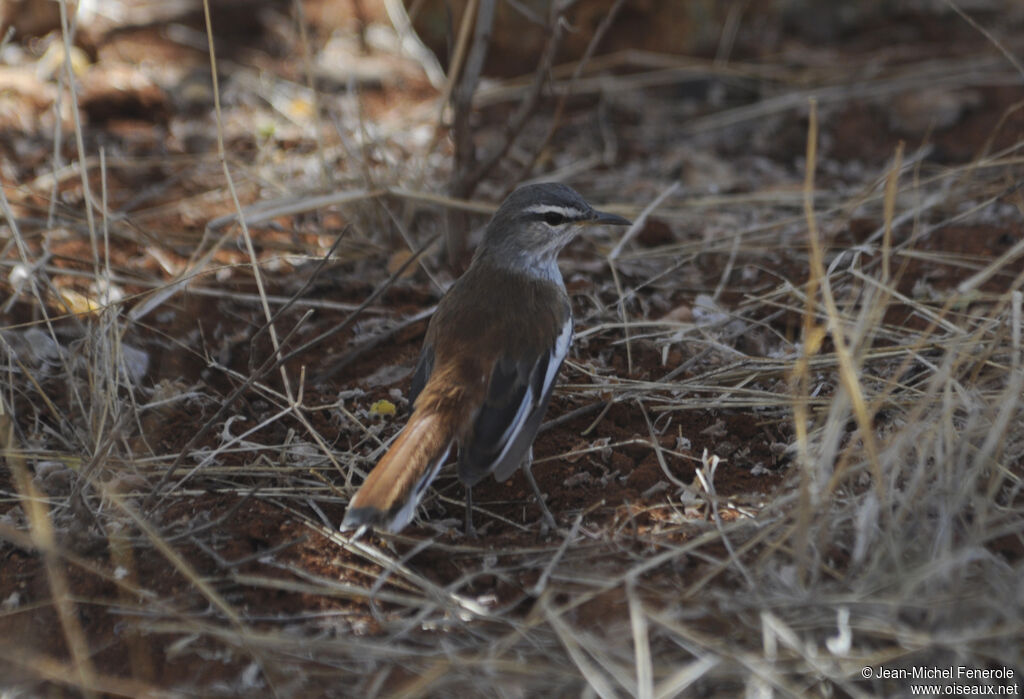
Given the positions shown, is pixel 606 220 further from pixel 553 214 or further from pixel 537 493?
pixel 537 493

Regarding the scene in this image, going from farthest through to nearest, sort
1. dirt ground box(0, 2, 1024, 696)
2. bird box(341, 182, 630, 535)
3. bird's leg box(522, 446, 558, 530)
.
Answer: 1. bird's leg box(522, 446, 558, 530)
2. bird box(341, 182, 630, 535)
3. dirt ground box(0, 2, 1024, 696)

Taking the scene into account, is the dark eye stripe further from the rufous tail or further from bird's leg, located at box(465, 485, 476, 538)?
bird's leg, located at box(465, 485, 476, 538)

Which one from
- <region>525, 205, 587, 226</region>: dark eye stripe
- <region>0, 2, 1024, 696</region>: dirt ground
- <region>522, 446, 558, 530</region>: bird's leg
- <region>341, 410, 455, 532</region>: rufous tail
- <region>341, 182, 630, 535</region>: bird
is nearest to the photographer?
<region>0, 2, 1024, 696</region>: dirt ground

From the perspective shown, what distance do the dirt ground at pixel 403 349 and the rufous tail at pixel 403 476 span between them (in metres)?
0.21

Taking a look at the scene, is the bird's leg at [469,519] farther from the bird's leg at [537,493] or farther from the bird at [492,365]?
the bird's leg at [537,493]

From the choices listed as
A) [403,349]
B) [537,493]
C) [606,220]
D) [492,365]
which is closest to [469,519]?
[537,493]

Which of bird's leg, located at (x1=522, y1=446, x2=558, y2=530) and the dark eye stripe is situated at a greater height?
the dark eye stripe

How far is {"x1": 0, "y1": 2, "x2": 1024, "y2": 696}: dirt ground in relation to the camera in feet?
10.7

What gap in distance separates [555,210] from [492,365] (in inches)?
39.3

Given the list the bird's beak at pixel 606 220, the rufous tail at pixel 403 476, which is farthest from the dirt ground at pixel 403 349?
the bird's beak at pixel 606 220

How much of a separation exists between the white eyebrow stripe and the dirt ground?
0.53m

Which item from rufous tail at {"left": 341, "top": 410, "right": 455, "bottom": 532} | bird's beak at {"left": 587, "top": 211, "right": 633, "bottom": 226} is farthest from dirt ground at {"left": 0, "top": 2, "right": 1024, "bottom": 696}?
bird's beak at {"left": 587, "top": 211, "right": 633, "bottom": 226}

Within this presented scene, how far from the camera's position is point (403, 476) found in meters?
3.55

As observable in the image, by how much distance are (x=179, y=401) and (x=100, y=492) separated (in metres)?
0.81
